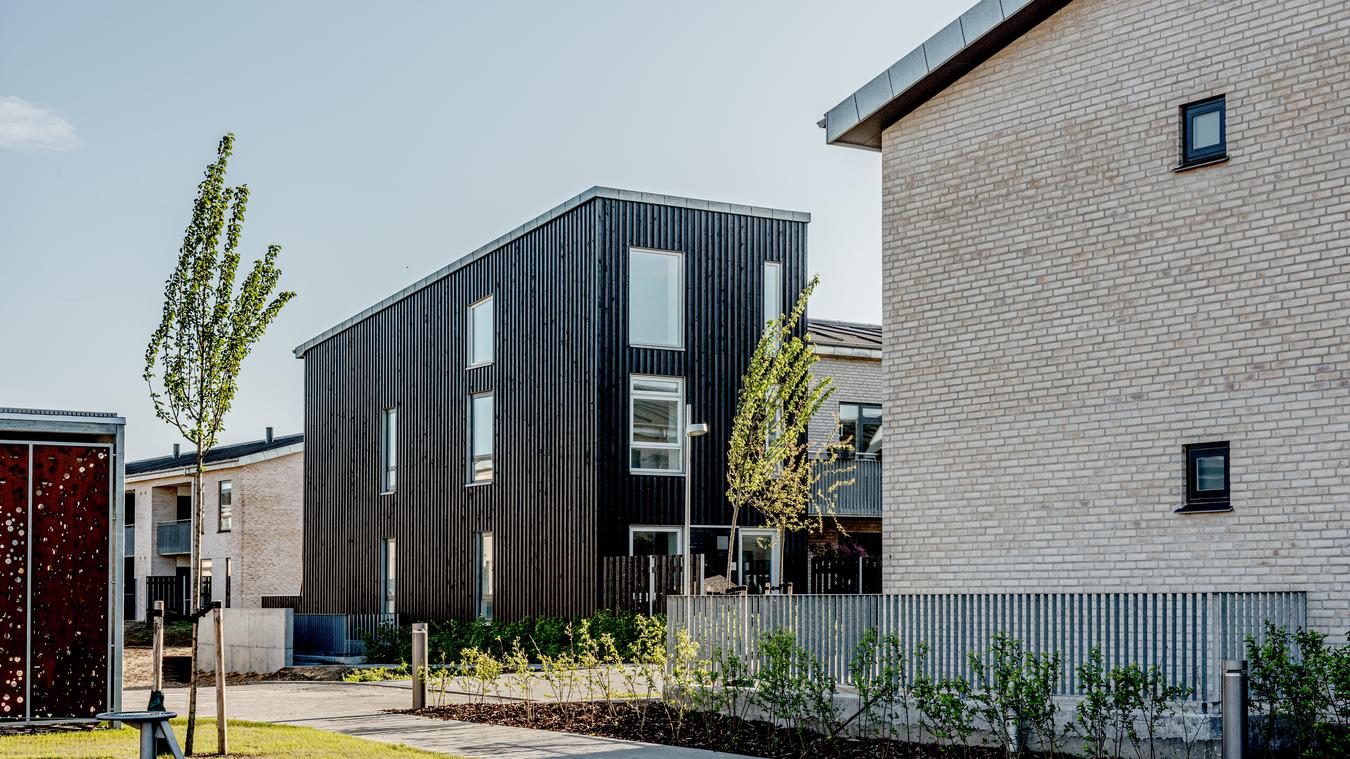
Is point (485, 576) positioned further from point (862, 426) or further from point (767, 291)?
point (862, 426)

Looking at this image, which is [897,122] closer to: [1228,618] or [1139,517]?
[1139,517]

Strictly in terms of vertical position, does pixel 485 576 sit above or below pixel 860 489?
below

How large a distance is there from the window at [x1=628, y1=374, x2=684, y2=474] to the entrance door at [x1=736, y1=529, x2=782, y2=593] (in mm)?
1874

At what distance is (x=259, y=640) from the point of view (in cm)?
2705

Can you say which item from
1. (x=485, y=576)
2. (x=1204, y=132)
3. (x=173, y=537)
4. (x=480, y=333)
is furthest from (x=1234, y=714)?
(x=173, y=537)

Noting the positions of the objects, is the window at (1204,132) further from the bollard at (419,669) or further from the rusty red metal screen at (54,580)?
the rusty red metal screen at (54,580)

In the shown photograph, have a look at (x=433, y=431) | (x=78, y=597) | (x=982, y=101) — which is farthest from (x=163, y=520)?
(x=982, y=101)

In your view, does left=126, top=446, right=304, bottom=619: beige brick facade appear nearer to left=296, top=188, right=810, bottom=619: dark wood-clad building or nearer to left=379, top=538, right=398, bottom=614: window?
left=379, top=538, right=398, bottom=614: window

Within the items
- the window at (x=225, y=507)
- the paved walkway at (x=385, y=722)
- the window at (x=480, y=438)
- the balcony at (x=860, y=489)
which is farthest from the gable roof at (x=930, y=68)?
the window at (x=225, y=507)

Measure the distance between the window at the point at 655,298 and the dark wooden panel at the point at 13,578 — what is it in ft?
46.9

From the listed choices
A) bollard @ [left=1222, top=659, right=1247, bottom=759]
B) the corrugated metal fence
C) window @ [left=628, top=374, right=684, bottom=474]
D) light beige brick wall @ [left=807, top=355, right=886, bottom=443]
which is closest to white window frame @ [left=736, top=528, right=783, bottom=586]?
window @ [left=628, top=374, right=684, bottom=474]

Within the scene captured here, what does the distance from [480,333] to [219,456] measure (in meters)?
24.1

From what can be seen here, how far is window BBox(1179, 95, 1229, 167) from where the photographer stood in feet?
43.6

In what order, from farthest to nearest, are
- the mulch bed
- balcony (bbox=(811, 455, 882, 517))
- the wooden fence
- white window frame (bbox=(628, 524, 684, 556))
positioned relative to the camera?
balcony (bbox=(811, 455, 882, 517)) → white window frame (bbox=(628, 524, 684, 556)) → the wooden fence → the mulch bed
